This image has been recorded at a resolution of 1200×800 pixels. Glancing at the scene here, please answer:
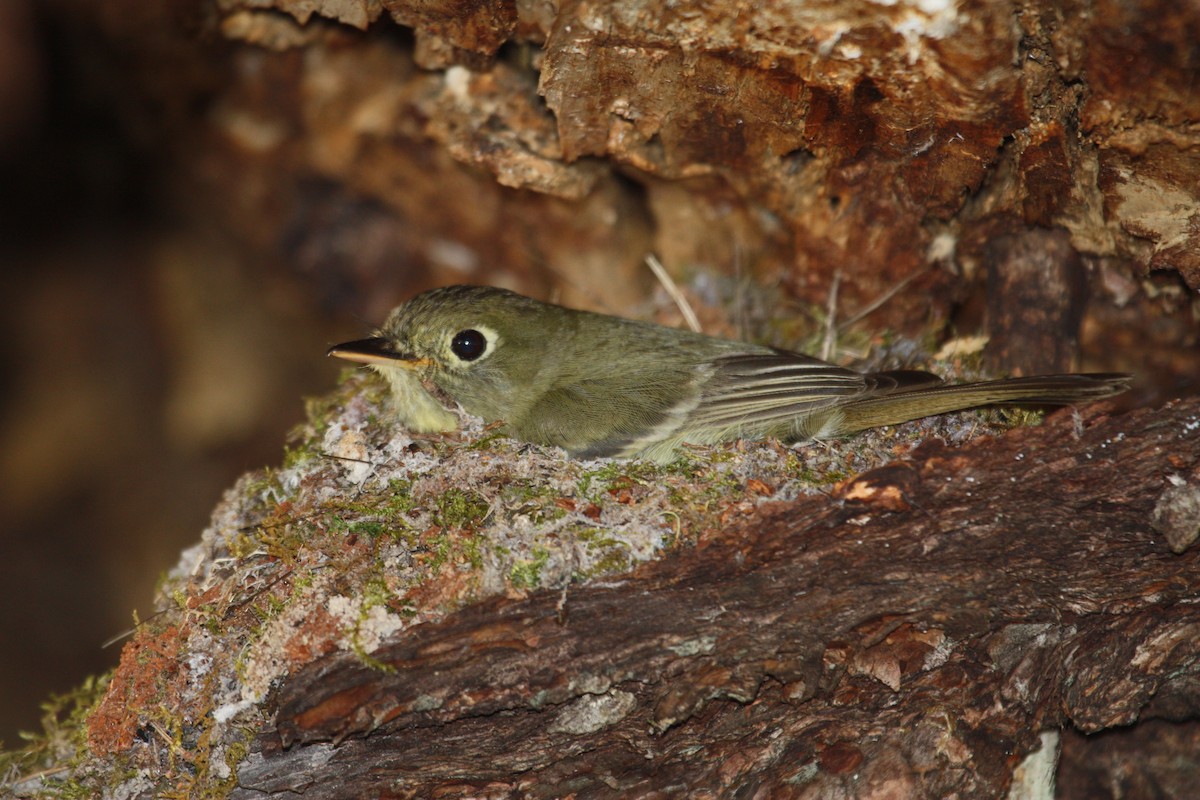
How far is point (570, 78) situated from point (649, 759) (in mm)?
2709

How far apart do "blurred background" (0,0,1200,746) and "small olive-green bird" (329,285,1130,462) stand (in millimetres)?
798

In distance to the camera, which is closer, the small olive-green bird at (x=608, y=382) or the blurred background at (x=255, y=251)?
the small olive-green bird at (x=608, y=382)

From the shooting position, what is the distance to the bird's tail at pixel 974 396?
3709 mm

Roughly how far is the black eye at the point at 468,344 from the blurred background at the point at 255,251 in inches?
36.0

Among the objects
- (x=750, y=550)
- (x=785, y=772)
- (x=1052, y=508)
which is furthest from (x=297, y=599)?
(x=1052, y=508)

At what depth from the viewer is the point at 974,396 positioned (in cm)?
389

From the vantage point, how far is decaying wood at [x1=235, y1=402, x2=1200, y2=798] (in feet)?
10.9

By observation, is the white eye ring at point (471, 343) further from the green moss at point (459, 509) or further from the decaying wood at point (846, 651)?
the decaying wood at point (846, 651)

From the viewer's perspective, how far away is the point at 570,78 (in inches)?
155

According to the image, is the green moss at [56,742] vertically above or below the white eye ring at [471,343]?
below

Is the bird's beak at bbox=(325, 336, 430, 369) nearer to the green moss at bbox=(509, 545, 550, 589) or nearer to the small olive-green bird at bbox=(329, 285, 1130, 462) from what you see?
the small olive-green bird at bbox=(329, 285, 1130, 462)

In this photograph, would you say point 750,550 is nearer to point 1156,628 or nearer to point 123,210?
point 1156,628

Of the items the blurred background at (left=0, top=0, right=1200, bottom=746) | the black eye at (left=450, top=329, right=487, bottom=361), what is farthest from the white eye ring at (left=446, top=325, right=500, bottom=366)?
the blurred background at (left=0, top=0, right=1200, bottom=746)

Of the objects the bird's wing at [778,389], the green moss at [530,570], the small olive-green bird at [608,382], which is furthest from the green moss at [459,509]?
the bird's wing at [778,389]
